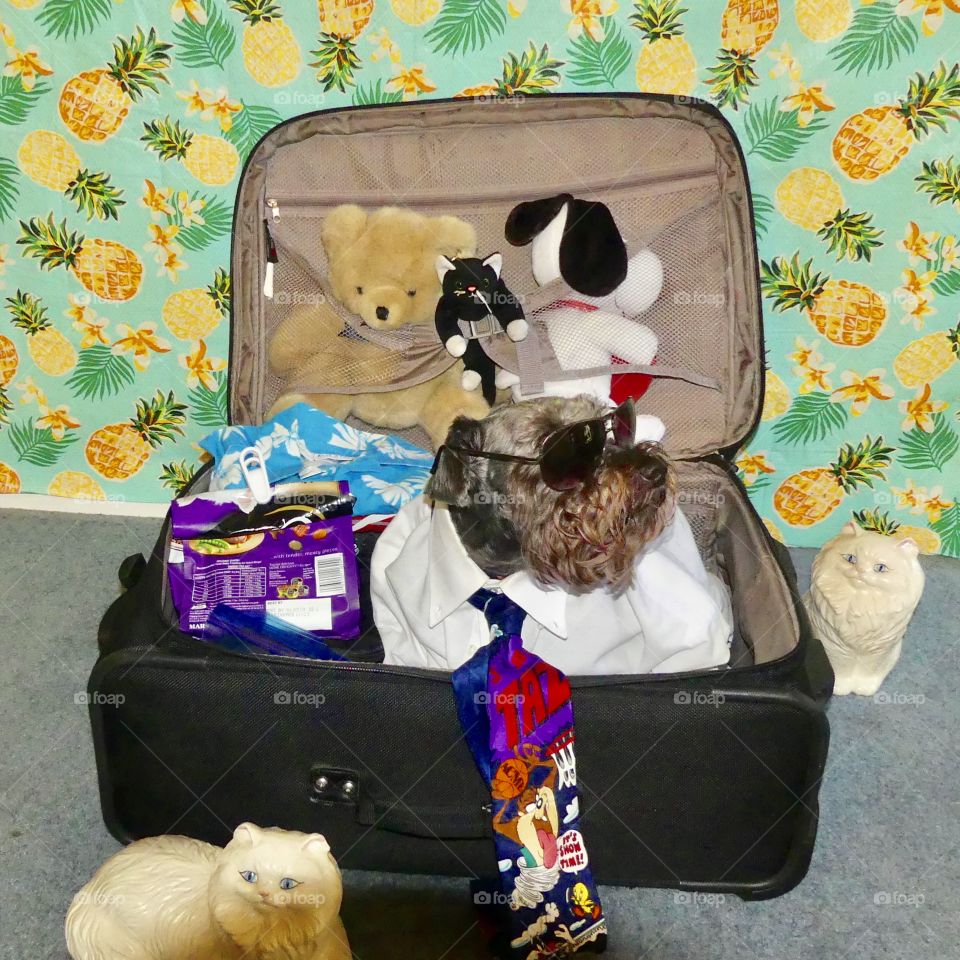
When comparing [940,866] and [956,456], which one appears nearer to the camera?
[940,866]

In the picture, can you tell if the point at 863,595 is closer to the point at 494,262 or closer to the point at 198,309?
the point at 494,262

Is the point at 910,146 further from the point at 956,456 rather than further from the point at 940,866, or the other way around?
the point at 940,866

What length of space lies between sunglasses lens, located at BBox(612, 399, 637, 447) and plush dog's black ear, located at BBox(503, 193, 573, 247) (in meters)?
0.36

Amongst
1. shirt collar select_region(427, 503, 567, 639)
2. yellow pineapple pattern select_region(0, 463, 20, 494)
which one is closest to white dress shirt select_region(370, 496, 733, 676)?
shirt collar select_region(427, 503, 567, 639)

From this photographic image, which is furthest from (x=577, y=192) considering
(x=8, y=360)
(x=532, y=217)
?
(x=8, y=360)

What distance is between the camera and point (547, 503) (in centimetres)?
94

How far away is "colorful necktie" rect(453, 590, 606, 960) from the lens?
0.97 metres

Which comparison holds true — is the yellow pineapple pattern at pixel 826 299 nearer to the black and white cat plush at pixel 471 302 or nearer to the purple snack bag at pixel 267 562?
the black and white cat plush at pixel 471 302

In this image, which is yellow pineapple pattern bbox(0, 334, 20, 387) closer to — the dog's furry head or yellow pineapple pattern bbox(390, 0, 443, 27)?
yellow pineapple pattern bbox(390, 0, 443, 27)

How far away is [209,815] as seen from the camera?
42.9 inches

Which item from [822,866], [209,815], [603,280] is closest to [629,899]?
[822,866]

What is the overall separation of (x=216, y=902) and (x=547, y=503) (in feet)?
1.60

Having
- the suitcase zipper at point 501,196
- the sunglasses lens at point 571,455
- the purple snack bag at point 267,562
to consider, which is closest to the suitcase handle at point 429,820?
the purple snack bag at point 267,562

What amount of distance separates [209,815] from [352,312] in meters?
0.67
